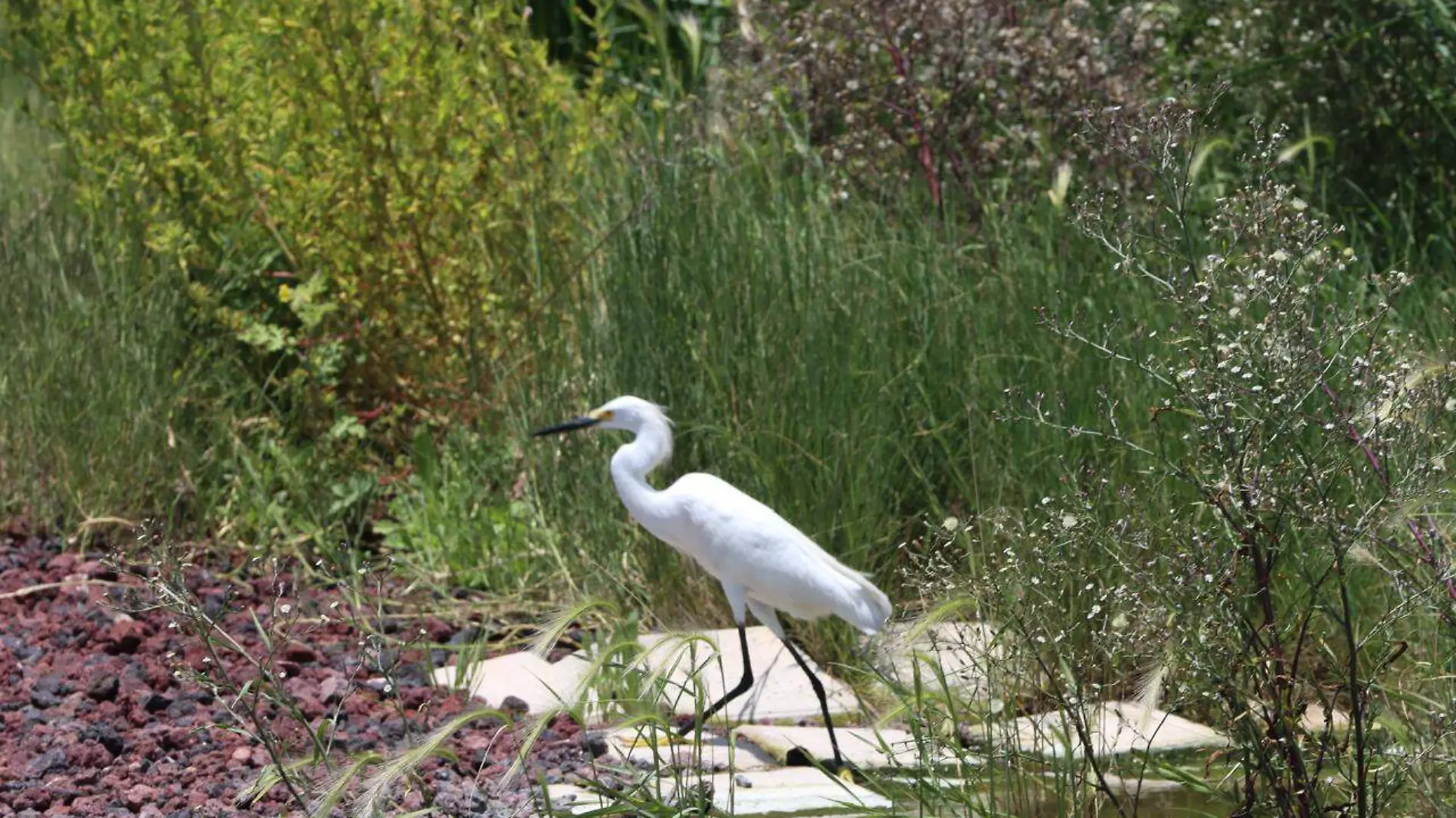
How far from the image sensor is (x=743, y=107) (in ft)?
21.9

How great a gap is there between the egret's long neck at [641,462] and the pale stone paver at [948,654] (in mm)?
638

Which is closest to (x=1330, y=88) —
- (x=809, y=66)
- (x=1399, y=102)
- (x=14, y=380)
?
(x=1399, y=102)

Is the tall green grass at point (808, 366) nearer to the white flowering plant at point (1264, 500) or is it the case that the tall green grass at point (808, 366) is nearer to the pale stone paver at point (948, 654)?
the pale stone paver at point (948, 654)

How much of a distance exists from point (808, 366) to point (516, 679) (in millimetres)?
1104

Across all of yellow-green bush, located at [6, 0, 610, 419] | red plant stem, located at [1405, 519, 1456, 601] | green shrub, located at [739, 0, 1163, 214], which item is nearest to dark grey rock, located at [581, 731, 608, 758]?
red plant stem, located at [1405, 519, 1456, 601]

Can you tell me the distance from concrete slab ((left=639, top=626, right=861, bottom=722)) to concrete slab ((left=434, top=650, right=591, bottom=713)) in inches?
8.5

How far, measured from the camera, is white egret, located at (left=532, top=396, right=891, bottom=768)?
3.74 meters

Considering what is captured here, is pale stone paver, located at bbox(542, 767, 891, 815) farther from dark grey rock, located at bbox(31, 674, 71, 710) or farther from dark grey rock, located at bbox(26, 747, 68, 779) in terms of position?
dark grey rock, located at bbox(31, 674, 71, 710)

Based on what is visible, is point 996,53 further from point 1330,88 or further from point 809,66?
point 1330,88

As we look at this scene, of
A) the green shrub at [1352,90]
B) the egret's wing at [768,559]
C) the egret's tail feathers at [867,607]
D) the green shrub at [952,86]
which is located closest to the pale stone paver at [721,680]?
the egret's wing at [768,559]

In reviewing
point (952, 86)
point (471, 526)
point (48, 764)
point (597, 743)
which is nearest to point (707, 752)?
point (597, 743)

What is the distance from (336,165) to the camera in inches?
219

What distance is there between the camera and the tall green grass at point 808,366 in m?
4.46

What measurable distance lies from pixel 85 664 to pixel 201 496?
1.29m
